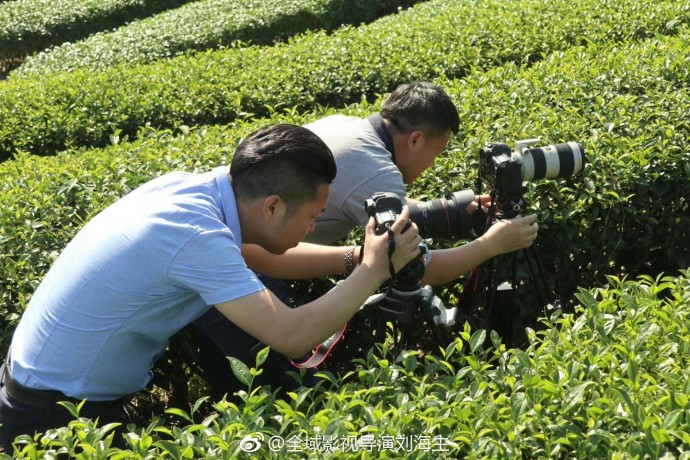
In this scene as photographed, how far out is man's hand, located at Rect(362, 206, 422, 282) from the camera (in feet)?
9.41

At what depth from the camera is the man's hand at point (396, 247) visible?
287cm

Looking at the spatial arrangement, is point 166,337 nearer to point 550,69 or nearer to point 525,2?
point 550,69

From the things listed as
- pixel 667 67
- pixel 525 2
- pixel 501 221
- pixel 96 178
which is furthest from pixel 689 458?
pixel 525 2

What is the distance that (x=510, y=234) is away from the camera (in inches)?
132

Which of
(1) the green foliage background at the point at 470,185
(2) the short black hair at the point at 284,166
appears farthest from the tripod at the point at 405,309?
(2) the short black hair at the point at 284,166

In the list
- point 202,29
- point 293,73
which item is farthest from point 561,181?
point 202,29

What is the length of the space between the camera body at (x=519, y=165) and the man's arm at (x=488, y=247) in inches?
3.8

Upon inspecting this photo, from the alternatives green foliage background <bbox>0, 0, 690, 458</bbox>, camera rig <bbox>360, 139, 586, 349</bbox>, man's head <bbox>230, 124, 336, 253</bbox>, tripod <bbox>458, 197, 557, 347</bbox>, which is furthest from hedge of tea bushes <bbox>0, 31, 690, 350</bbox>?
man's head <bbox>230, 124, 336, 253</bbox>

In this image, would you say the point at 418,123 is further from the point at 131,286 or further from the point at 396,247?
the point at 131,286

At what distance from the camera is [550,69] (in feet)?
18.6

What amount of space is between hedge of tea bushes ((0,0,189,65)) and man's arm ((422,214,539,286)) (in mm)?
10664

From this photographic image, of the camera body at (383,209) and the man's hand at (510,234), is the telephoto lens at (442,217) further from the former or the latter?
the camera body at (383,209)

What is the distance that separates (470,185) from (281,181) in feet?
5.11

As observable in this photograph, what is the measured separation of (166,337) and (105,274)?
0.35 m
